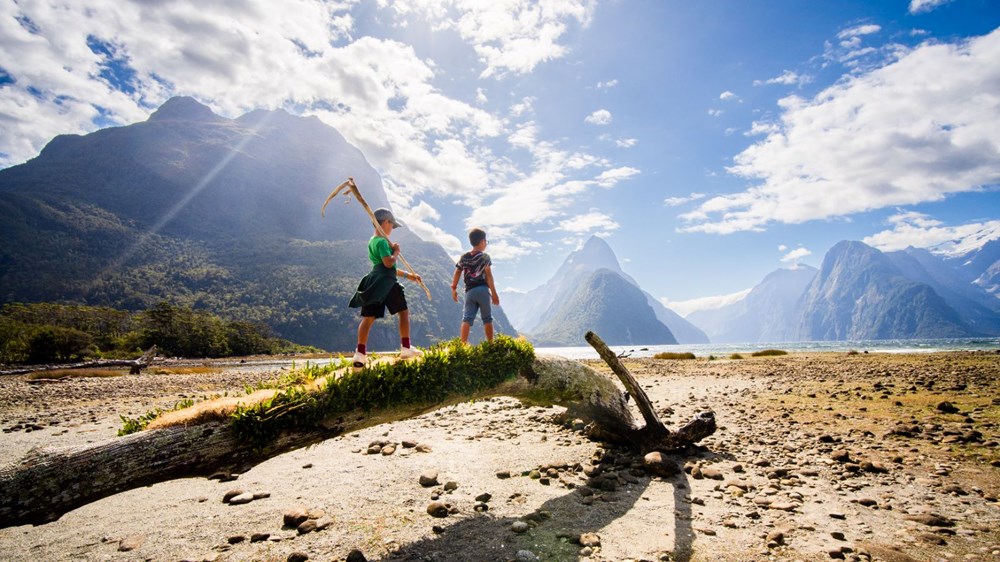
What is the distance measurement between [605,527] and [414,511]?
9.15 ft

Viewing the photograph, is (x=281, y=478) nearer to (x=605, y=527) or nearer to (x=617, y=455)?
(x=605, y=527)

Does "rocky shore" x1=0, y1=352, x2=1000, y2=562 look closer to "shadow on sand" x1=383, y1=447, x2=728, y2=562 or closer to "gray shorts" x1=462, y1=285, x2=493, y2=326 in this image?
"shadow on sand" x1=383, y1=447, x2=728, y2=562

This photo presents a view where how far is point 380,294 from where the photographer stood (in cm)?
691

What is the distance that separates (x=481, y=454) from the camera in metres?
8.77

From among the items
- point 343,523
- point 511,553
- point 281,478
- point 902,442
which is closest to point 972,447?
point 902,442

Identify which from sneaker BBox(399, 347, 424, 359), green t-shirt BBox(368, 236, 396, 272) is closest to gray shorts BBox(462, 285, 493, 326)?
sneaker BBox(399, 347, 424, 359)

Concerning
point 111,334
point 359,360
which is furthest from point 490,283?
point 111,334

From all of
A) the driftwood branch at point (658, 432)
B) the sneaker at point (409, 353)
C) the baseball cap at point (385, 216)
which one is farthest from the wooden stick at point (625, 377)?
the baseball cap at point (385, 216)

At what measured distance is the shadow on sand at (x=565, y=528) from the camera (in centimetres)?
449

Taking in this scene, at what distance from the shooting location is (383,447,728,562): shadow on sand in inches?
177

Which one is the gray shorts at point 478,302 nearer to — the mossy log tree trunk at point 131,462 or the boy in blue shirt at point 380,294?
the boy in blue shirt at point 380,294

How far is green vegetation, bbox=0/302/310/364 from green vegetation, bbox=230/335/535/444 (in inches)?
2414

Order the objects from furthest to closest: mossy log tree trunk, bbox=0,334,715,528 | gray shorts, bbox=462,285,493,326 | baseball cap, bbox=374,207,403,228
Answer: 1. gray shorts, bbox=462,285,493,326
2. baseball cap, bbox=374,207,403,228
3. mossy log tree trunk, bbox=0,334,715,528

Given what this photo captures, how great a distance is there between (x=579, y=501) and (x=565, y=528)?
0.97 m
